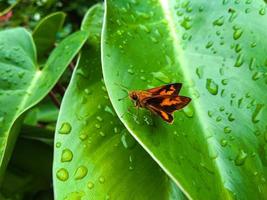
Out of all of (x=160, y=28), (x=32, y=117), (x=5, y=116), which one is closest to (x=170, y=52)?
(x=160, y=28)

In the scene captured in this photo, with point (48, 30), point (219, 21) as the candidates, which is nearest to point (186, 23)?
point (219, 21)

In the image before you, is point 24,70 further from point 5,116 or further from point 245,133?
point 245,133

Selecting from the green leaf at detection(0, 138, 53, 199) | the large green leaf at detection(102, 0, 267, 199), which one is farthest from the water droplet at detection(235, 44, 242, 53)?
the green leaf at detection(0, 138, 53, 199)

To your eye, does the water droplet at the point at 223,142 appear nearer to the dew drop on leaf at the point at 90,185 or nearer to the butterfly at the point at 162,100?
the butterfly at the point at 162,100

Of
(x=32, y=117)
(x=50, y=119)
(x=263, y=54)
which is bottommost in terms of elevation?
(x=50, y=119)

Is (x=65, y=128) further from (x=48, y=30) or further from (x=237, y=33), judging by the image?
(x=48, y=30)
